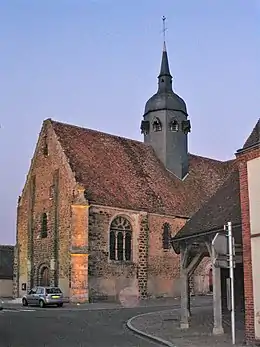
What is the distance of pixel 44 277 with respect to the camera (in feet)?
134

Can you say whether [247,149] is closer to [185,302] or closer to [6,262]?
[185,302]

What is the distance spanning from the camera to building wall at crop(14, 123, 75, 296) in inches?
1533

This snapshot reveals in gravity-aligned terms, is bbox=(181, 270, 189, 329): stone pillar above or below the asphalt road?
above

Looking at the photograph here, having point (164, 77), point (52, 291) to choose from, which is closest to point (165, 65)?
point (164, 77)

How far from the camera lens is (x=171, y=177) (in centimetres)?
4684

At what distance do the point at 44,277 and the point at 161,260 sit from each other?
8620 millimetres

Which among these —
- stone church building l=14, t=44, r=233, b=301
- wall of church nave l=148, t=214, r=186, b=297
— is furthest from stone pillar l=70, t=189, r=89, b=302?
wall of church nave l=148, t=214, r=186, b=297

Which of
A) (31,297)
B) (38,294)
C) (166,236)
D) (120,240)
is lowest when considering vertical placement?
(31,297)

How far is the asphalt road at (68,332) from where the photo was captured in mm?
15766

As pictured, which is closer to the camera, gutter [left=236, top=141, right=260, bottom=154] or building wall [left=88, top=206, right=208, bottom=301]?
gutter [left=236, top=141, right=260, bottom=154]

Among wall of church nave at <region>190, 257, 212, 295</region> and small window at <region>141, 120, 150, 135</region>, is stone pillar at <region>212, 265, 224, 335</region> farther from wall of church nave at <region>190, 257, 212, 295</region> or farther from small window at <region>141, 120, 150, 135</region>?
small window at <region>141, 120, 150, 135</region>

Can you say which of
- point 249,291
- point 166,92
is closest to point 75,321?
point 249,291

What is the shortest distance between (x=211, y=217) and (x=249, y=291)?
452 centimetres

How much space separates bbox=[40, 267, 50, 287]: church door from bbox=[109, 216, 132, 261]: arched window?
492 centimetres
